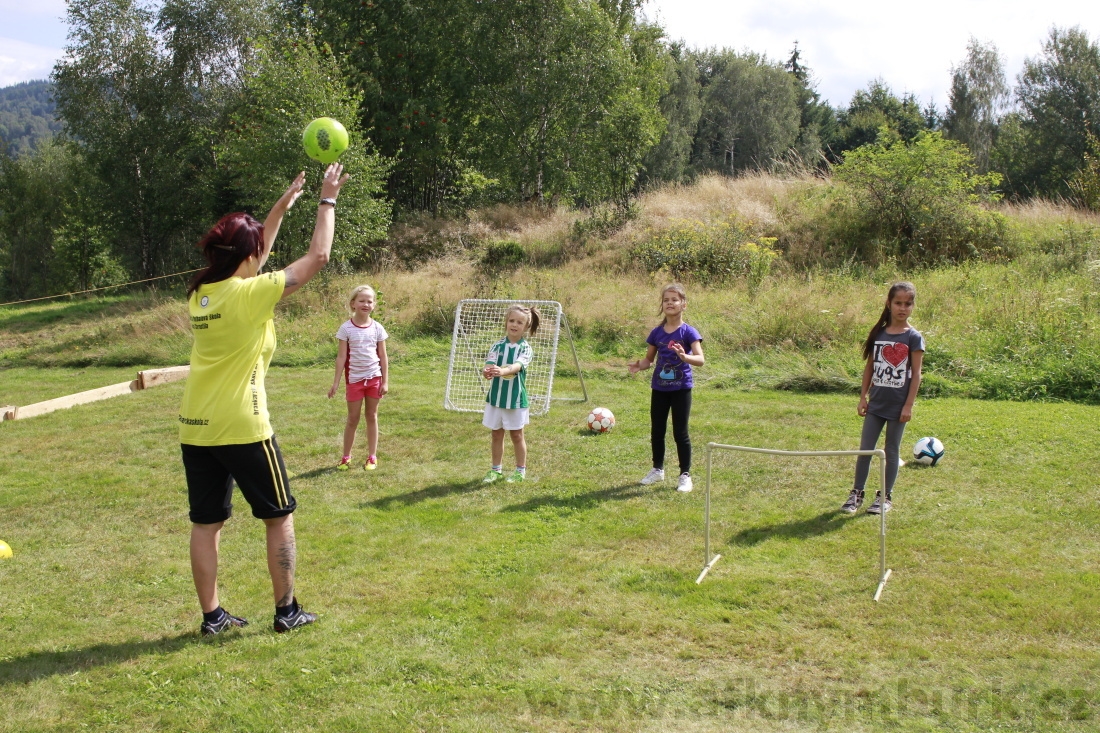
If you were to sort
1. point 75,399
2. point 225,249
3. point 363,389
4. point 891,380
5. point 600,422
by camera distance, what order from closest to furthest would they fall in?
point 225,249, point 891,380, point 363,389, point 600,422, point 75,399

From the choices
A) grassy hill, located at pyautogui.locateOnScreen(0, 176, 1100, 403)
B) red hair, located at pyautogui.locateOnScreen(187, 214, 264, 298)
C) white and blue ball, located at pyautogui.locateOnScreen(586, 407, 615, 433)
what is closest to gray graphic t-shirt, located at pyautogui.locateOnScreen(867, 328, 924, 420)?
white and blue ball, located at pyautogui.locateOnScreen(586, 407, 615, 433)

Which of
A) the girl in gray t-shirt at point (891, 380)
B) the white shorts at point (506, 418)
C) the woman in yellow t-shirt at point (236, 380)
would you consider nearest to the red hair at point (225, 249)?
the woman in yellow t-shirt at point (236, 380)

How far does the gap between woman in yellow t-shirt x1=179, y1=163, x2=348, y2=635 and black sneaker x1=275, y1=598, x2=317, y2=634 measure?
0.30 meters

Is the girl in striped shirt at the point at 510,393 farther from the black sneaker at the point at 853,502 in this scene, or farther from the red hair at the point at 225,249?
the red hair at the point at 225,249

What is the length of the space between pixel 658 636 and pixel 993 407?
7.32 metres

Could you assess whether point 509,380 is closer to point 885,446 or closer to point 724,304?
point 885,446

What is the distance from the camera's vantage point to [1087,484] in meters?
6.79

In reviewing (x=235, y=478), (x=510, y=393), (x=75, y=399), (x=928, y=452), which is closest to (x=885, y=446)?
(x=928, y=452)

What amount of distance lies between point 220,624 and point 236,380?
4.65ft

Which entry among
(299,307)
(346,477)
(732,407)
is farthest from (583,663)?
(299,307)

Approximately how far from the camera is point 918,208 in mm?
18656

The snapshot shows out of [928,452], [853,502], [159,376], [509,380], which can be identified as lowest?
[159,376]

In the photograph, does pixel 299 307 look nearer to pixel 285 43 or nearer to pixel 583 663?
pixel 285 43

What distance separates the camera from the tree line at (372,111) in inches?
797
